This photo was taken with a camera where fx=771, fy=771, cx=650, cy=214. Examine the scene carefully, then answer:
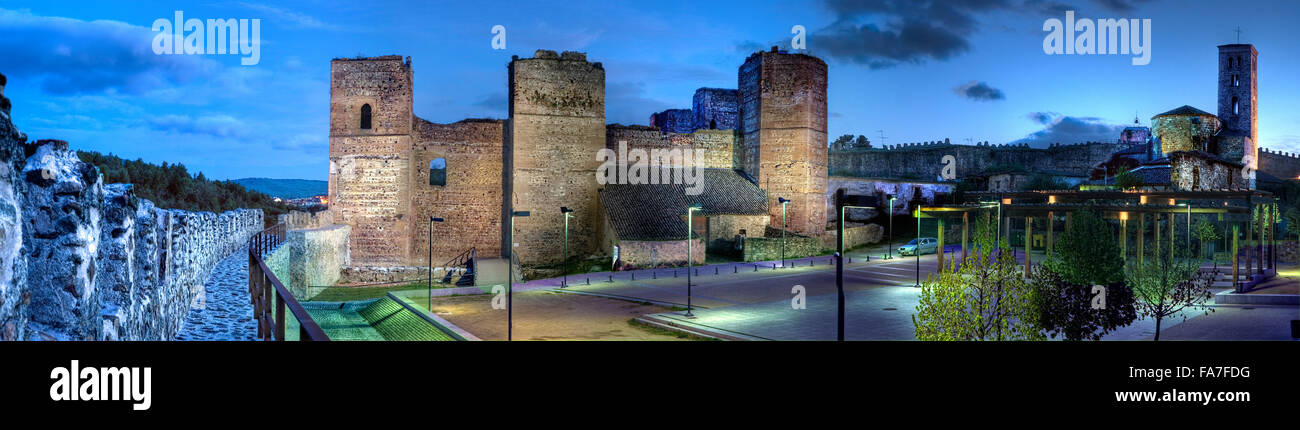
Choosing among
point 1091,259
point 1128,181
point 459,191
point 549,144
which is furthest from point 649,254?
point 1128,181

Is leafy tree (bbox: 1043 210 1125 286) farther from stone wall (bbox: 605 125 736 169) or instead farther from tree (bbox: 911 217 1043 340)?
stone wall (bbox: 605 125 736 169)

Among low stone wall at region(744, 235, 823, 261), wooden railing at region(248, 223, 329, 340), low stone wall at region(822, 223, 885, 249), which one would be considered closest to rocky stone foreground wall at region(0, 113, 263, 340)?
wooden railing at region(248, 223, 329, 340)

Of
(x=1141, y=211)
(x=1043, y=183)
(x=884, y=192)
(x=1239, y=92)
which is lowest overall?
(x=1141, y=211)

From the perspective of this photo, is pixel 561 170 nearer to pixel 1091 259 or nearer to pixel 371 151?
pixel 371 151

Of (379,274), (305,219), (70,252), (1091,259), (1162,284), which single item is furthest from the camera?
(379,274)

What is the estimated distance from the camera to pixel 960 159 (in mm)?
57094

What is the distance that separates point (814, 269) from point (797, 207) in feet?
24.5

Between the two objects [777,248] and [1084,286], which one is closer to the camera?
[1084,286]

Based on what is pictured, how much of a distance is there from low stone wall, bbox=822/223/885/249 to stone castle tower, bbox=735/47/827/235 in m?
0.55

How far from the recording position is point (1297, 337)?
496 inches

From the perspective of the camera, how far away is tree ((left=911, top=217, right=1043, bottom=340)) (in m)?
10.1

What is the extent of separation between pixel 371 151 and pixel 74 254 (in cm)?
2632
